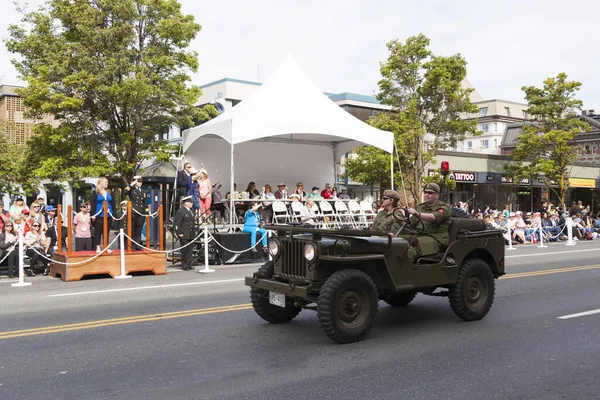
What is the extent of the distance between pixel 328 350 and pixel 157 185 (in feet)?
50.2

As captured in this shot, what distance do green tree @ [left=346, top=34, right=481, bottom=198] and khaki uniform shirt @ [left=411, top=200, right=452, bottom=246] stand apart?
73.4ft

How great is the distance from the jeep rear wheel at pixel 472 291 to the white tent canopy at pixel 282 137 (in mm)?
9434

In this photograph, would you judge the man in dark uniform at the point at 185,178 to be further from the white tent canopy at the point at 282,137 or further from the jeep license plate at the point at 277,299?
the jeep license plate at the point at 277,299

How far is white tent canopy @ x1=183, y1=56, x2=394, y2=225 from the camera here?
17.0 meters

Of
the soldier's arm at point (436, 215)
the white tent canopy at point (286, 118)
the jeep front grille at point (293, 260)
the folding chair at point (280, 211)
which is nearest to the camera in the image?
the jeep front grille at point (293, 260)

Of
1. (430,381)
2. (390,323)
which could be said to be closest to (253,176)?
(390,323)

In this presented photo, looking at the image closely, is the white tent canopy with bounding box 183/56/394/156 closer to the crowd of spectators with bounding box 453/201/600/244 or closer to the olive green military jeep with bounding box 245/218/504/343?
the crowd of spectators with bounding box 453/201/600/244

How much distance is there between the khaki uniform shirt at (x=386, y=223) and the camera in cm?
757

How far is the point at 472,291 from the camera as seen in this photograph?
304 inches

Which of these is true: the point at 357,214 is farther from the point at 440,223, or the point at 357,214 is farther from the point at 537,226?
the point at 440,223

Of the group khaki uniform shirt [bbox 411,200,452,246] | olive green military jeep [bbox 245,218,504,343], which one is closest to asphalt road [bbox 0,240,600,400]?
olive green military jeep [bbox 245,218,504,343]

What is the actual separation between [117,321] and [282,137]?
14.7 metres

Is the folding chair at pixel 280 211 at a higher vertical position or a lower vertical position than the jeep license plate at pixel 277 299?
higher

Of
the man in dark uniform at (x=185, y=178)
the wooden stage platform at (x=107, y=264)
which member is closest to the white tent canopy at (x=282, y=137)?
the man in dark uniform at (x=185, y=178)
